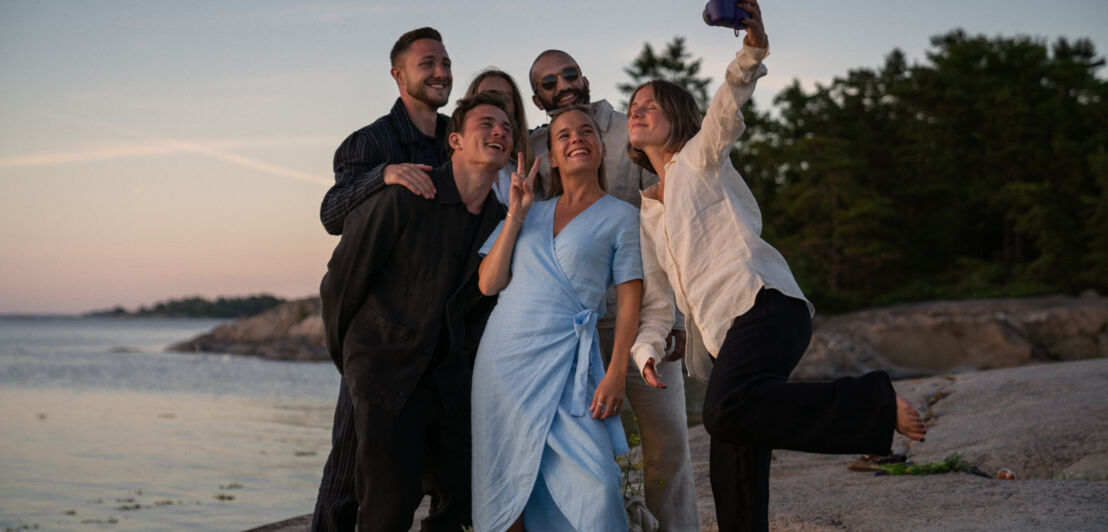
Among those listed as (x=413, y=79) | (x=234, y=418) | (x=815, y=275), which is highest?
(x=413, y=79)

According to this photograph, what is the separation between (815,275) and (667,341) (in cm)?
2811

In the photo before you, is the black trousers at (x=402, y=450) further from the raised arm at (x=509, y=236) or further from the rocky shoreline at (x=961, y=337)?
the rocky shoreline at (x=961, y=337)

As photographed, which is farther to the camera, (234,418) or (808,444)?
(234,418)

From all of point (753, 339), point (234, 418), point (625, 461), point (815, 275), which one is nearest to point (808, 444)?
point (753, 339)

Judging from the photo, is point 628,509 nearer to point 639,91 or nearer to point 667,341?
point 667,341

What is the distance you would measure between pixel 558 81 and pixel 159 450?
9992 mm

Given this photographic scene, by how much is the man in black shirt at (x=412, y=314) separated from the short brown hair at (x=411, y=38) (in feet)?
2.19

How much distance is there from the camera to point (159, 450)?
40.9 ft

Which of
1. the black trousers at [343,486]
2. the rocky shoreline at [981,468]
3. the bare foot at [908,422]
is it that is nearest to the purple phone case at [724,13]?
the bare foot at [908,422]

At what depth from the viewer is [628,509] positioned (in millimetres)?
3627

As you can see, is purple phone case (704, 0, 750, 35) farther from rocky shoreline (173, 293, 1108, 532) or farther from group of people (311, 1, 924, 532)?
rocky shoreline (173, 293, 1108, 532)

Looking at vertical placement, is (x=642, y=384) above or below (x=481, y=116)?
below

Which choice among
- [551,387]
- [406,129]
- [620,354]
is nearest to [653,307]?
[620,354]

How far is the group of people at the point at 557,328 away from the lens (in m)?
3.19
